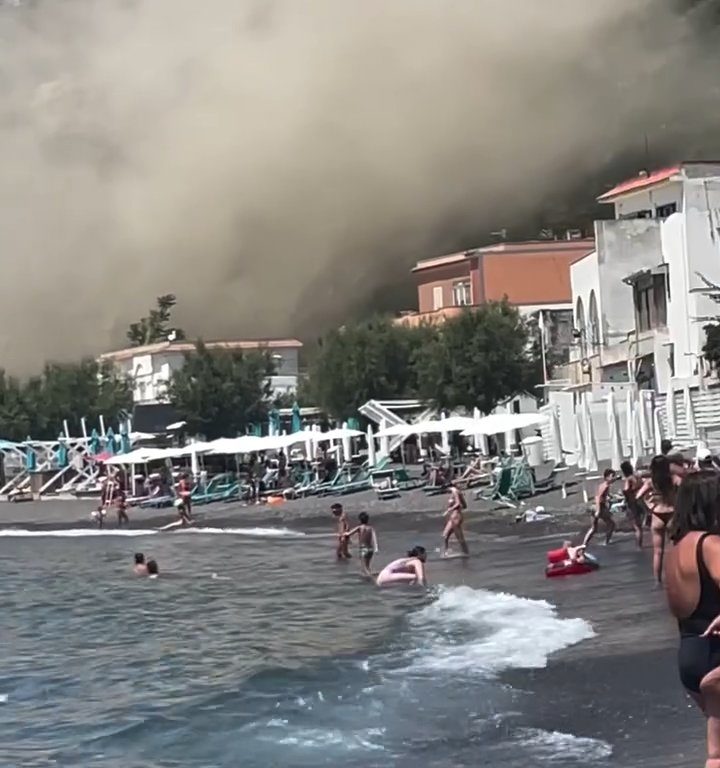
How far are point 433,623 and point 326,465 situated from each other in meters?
35.5

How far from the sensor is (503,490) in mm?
39844

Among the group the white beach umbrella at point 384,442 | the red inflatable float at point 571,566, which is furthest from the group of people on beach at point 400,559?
the white beach umbrella at point 384,442

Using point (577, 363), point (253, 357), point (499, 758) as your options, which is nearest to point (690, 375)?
point (577, 363)

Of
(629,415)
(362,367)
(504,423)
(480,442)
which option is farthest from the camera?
(362,367)

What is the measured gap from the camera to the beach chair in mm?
38906

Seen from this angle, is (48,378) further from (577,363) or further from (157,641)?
(157,641)

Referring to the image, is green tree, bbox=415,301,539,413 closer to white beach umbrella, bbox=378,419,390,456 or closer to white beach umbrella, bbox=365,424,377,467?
white beach umbrella, bbox=378,419,390,456

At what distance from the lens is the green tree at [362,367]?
7519cm

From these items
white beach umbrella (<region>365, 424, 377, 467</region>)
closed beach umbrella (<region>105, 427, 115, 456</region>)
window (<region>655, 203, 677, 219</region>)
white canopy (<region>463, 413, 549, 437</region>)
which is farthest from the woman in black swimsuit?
closed beach umbrella (<region>105, 427, 115, 456</region>)

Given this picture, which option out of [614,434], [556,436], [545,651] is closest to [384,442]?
[556,436]

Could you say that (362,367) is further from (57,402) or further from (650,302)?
(57,402)

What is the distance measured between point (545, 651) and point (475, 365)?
47.4 meters

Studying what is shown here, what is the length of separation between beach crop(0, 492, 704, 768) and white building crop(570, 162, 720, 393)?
1185 centimetres

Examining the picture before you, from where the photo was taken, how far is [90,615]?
2653 centimetres
